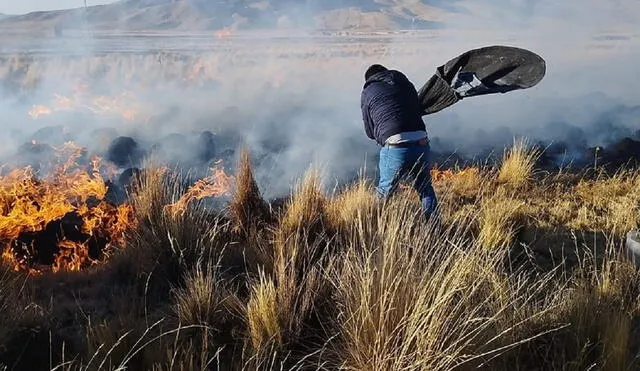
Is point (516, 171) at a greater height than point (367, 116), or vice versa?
point (367, 116)

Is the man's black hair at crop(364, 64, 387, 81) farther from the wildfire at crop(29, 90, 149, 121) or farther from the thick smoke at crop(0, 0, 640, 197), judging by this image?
the wildfire at crop(29, 90, 149, 121)

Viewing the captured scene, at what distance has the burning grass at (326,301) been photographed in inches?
111

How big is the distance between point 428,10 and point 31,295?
4241 cm

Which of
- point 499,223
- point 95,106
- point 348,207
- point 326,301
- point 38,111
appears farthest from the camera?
point 95,106

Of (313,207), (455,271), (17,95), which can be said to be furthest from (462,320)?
(17,95)

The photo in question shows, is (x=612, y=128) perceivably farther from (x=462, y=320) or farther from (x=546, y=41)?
(x=546, y=41)

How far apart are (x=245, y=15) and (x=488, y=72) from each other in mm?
31877

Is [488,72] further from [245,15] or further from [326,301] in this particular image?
[245,15]

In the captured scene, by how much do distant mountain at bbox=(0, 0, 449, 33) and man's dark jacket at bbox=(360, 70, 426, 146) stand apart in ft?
87.7

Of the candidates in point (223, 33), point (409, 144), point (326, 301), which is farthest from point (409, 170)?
point (223, 33)

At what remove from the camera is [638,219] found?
5.68 metres

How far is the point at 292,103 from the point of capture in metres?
18.1

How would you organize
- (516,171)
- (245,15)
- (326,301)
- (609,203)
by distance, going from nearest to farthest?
(326,301) → (609,203) → (516,171) → (245,15)

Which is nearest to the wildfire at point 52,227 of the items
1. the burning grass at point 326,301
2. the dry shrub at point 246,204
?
the burning grass at point 326,301
